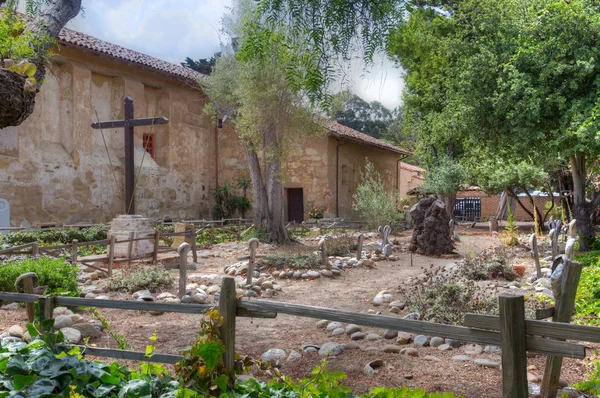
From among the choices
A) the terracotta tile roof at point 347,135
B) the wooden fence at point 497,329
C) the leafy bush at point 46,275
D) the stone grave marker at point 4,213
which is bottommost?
the leafy bush at point 46,275

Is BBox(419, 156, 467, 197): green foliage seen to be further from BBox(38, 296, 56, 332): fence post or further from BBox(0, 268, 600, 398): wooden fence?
BBox(38, 296, 56, 332): fence post

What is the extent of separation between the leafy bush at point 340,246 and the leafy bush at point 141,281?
5.24m

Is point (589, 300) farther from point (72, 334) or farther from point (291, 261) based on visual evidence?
point (72, 334)

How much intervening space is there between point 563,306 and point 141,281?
609 centimetres

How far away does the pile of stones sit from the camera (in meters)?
4.62

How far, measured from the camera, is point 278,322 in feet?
20.5

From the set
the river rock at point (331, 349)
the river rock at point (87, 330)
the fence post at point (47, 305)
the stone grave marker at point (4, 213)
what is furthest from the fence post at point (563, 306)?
the stone grave marker at point (4, 213)

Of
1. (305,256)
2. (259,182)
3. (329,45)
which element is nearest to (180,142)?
(259,182)

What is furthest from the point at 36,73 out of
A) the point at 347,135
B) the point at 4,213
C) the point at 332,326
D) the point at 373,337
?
the point at 347,135

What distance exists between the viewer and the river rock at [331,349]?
4.80m

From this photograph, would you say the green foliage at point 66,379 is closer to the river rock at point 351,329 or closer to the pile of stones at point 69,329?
the pile of stones at point 69,329

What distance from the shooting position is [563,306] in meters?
3.41

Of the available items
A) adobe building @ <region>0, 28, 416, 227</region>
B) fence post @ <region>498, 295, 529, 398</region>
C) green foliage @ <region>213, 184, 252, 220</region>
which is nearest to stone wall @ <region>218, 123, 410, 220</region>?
adobe building @ <region>0, 28, 416, 227</region>

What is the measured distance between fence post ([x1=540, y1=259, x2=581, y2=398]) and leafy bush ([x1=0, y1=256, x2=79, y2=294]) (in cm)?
519
